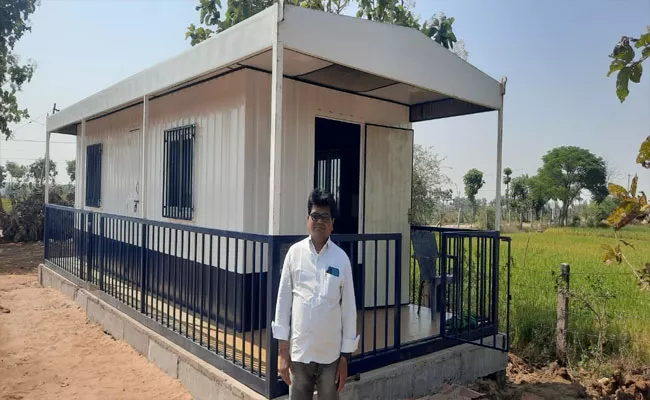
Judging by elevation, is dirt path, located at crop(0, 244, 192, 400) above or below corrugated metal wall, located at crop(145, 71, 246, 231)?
below

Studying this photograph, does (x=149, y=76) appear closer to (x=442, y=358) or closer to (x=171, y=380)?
(x=171, y=380)

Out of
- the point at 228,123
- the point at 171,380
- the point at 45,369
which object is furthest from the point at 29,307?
the point at 228,123

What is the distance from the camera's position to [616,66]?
2.12 m

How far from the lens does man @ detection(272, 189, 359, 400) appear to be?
2.58 meters

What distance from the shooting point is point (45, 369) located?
15.6 ft

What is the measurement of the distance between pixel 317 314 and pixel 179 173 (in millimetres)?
3779

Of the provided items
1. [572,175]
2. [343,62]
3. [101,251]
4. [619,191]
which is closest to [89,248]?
[101,251]

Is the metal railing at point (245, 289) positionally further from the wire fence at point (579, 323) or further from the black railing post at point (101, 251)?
the wire fence at point (579, 323)

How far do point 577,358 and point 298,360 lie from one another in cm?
460

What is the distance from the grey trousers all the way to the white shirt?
62 mm

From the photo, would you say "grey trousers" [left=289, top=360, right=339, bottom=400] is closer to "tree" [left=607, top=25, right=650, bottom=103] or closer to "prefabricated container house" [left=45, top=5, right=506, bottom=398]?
"prefabricated container house" [left=45, top=5, right=506, bottom=398]

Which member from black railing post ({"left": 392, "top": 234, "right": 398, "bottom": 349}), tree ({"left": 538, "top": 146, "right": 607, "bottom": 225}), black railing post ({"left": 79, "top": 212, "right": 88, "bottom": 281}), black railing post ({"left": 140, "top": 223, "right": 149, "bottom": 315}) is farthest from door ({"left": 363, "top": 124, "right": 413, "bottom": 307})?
tree ({"left": 538, "top": 146, "right": 607, "bottom": 225})

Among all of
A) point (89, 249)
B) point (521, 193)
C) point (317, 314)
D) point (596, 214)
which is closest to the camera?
point (317, 314)

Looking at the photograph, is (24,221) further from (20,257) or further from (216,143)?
(216,143)
